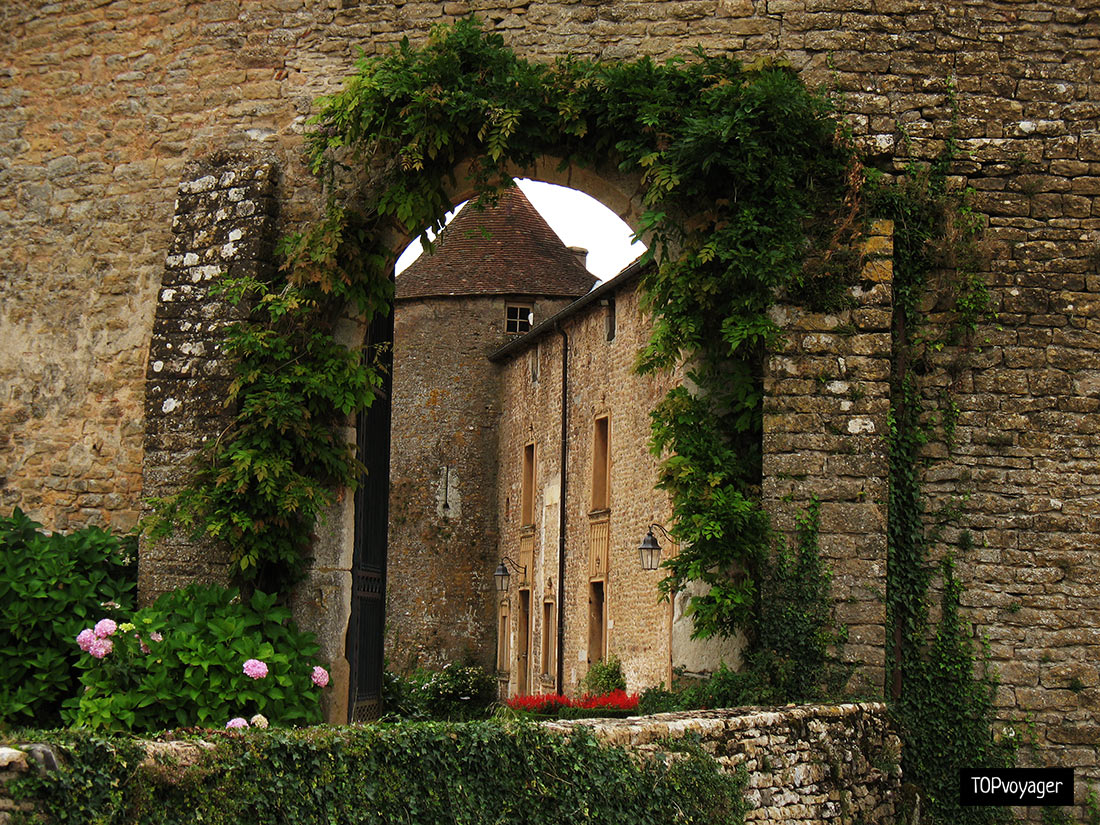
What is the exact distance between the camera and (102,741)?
3.63 metres

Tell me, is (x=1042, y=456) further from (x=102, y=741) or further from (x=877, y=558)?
(x=102, y=741)

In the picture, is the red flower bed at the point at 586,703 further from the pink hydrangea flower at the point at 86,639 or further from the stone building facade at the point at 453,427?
the pink hydrangea flower at the point at 86,639

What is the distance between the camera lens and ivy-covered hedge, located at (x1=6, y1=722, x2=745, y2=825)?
3.60 metres

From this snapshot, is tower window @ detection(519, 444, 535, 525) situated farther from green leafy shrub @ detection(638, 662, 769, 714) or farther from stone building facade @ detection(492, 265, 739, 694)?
green leafy shrub @ detection(638, 662, 769, 714)

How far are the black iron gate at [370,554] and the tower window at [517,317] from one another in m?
18.4

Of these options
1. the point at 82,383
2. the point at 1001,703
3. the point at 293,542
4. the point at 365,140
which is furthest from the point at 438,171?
the point at 1001,703

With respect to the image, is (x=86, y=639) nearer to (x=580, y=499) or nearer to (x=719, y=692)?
(x=719, y=692)

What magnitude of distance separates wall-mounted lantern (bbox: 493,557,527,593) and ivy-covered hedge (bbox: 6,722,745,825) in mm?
17564

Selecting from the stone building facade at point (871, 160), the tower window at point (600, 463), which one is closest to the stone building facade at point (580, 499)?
the tower window at point (600, 463)

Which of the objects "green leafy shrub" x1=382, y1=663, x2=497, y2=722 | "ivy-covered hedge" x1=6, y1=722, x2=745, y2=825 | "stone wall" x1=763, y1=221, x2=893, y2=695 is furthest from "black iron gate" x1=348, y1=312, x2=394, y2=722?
"green leafy shrub" x1=382, y1=663, x2=497, y2=722

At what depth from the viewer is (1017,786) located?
7293 millimetres

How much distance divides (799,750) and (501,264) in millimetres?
22252

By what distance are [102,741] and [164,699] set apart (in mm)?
3084

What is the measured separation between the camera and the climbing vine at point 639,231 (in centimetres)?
734
